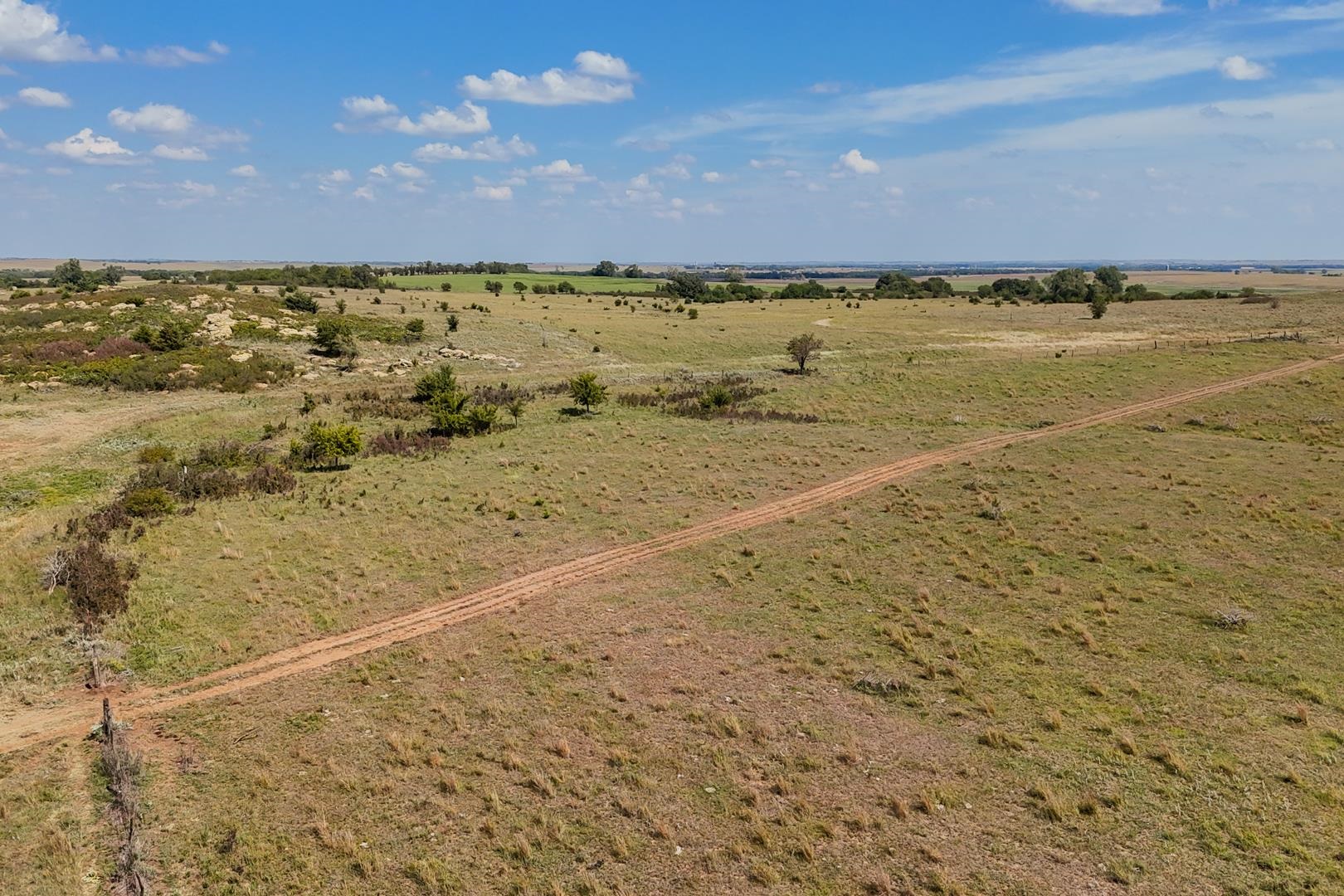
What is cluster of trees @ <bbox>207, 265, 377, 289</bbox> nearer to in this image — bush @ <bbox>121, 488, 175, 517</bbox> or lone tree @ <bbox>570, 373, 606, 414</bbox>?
lone tree @ <bbox>570, 373, 606, 414</bbox>

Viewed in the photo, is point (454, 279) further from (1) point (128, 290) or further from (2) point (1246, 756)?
(2) point (1246, 756)

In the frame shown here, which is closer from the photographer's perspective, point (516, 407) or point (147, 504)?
point (147, 504)

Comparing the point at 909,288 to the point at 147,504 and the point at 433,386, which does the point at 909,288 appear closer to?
the point at 433,386

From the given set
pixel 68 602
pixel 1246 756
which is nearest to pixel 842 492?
pixel 1246 756

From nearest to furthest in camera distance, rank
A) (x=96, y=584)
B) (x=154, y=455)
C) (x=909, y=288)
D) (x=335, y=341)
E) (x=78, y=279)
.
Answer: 1. (x=96, y=584)
2. (x=154, y=455)
3. (x=335, y=341)
4. (x=78, y=279)
5. (x=909, y=288)

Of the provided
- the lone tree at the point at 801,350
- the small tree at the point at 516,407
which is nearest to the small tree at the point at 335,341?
the small tree at the point at 516,407

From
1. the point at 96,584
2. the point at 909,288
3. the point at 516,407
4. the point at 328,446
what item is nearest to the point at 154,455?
the point at 328,446
